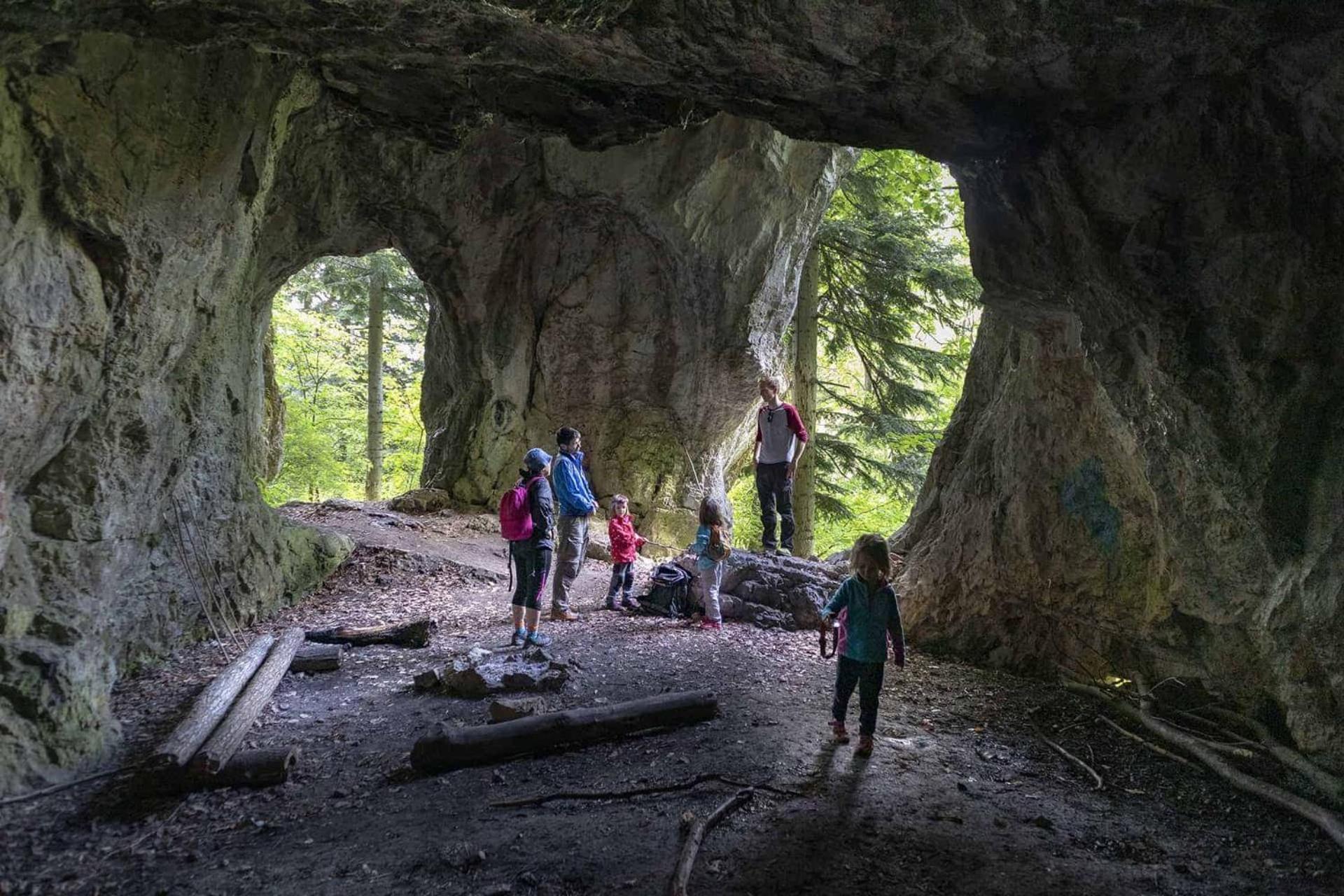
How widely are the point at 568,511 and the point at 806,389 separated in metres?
7.58

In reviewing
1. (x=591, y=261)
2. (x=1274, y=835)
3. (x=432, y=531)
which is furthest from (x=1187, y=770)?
(x=591, y=261)

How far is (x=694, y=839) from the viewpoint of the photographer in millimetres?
3908

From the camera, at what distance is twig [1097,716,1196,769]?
5.16 metres

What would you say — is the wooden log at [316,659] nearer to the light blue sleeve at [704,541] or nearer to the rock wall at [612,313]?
the light blue sleeve at [704,541]

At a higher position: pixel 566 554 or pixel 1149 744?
pixel 566 554

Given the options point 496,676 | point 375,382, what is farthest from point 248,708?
point 375,382

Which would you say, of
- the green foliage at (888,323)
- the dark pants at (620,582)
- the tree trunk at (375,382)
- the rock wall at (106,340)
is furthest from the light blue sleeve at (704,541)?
the tree trunk at (375,382)

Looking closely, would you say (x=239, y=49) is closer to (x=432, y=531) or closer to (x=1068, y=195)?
(x=1068, y=195)

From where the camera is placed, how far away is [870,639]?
17.1ft

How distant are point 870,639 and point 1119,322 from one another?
2809 millimetres

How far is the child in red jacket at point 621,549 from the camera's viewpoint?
9.31 metres

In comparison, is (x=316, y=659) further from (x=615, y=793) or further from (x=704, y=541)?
(x=704, y=541)

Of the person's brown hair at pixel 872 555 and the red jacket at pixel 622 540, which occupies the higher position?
the person's brown hair at pixel 872 555

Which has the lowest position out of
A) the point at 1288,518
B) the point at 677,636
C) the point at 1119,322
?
the point at 677,636
